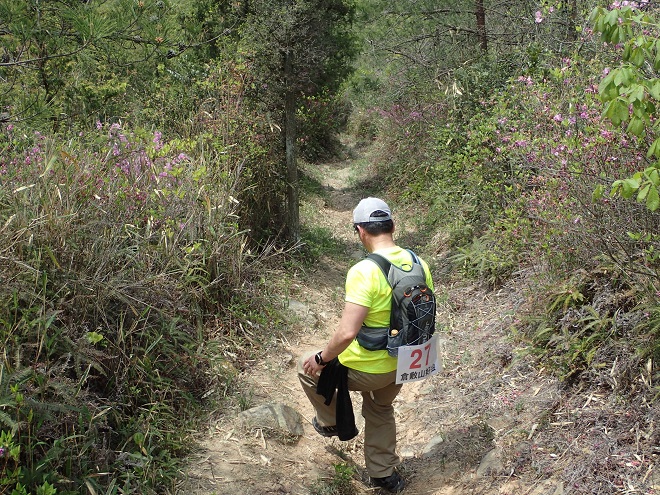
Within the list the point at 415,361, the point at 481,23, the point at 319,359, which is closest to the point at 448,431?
the point at 415,361

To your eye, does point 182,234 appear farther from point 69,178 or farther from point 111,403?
point 111,403

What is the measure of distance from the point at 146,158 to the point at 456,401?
351 cm

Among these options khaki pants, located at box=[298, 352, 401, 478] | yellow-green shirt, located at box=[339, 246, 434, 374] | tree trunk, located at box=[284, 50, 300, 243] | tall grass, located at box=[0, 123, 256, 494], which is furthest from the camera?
tree trunk, located at box=[284, 50, 300, 243]

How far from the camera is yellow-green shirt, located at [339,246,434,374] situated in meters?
3.66

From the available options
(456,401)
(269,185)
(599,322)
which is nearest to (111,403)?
(456,401)

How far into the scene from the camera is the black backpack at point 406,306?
12.2 ft

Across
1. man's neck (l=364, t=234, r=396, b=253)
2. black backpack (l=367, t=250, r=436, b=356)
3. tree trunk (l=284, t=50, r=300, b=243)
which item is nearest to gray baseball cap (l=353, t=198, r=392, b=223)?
man's neck (l=364, t=234, r=396, b=253)

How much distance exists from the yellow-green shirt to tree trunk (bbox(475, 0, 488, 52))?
7098 millimetres

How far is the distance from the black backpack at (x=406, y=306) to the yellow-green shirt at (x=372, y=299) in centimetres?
4

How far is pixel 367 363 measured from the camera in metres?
3.87

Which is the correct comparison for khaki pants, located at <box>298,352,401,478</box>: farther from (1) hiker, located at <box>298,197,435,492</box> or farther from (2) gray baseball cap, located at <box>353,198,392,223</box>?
(2) gray baseball cap, located at <box>353,198,392,223</box>

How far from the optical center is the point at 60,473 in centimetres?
328

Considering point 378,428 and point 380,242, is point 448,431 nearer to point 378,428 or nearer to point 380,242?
point 378,428

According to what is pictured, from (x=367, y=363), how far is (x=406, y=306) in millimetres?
463
